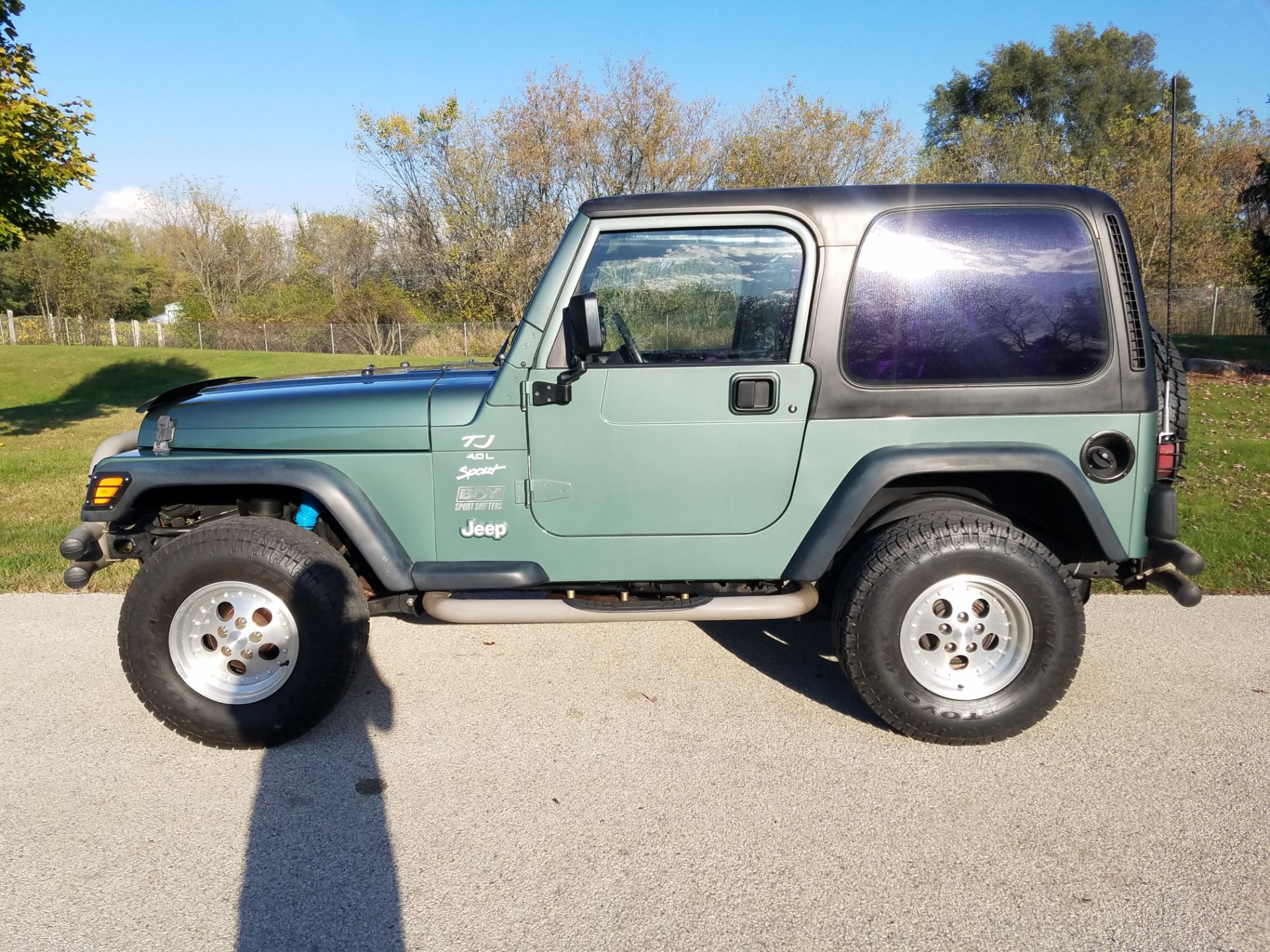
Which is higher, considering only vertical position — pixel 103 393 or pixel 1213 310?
pixel 1213 310

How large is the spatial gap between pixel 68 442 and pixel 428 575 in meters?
11.4

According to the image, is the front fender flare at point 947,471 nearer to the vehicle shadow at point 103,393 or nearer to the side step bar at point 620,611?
the side step bar at point 620,611

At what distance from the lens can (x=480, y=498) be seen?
3.56m

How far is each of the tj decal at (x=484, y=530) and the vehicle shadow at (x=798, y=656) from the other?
150cm

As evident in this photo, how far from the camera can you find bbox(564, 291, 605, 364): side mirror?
10.6 feet

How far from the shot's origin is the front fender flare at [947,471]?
11.1 feet

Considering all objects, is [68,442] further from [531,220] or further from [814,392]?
[531,220]

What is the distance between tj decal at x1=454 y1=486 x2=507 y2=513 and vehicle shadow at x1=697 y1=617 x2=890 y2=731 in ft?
5.10

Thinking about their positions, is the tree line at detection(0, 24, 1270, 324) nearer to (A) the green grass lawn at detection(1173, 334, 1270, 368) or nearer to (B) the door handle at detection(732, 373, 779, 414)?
(A) the green grass lawn at detection(1173, 334, 1270, 368)

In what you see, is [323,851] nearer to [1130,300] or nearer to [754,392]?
[754,392]

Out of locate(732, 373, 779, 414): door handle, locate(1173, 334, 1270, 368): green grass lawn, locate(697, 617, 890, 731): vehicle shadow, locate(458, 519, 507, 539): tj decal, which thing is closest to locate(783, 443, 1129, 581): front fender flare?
locate(732, 373, 779, 414): door handle

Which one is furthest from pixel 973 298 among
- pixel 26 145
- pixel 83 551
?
pixel 26 145

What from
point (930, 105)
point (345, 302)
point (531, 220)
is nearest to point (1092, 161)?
point (531, 220)

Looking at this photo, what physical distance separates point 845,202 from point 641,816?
2.45 m
